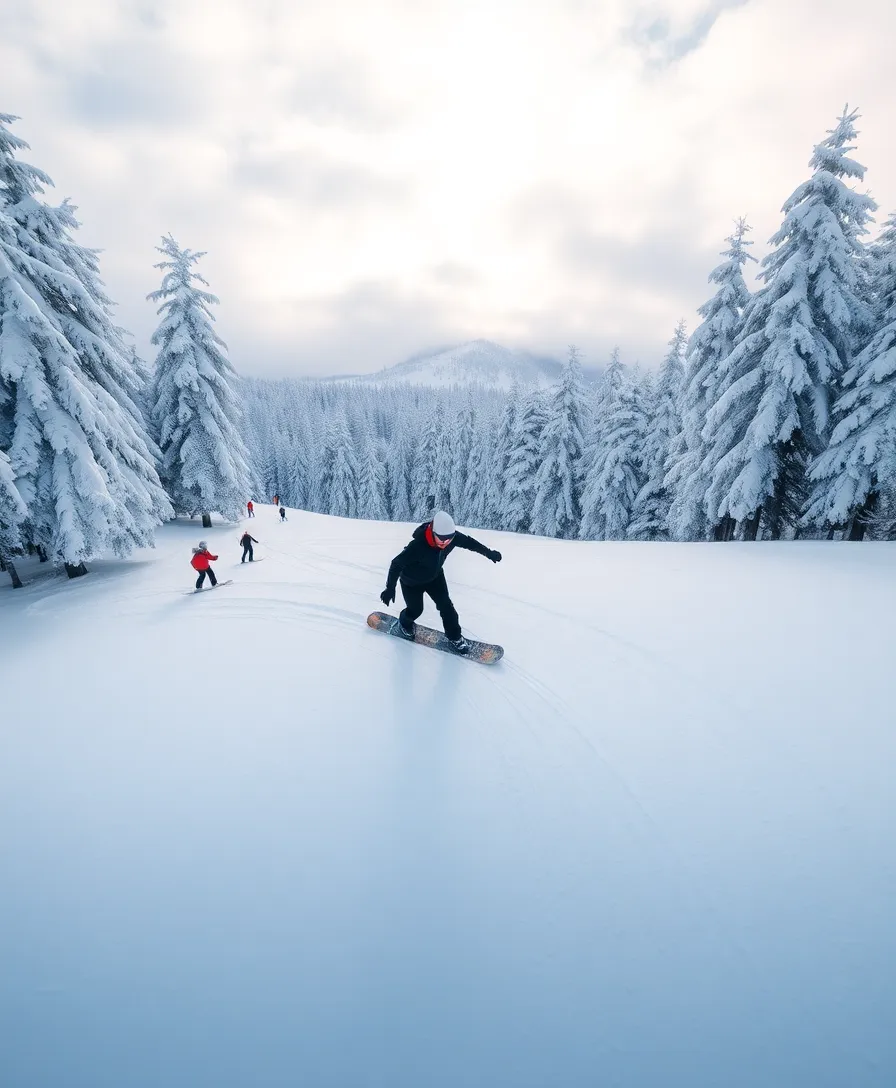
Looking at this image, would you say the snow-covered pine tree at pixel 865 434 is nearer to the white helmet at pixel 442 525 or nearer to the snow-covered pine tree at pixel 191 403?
the white helmet at pixel 442 525

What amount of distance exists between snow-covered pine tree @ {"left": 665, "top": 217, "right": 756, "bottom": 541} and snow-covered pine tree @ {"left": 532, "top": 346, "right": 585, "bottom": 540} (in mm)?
11235

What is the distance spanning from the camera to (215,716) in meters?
4.77

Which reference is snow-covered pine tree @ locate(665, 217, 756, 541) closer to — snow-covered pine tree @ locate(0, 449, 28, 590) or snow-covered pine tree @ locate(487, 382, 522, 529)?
snow-covered pine tree @ locate(487, 382, 522, 529)

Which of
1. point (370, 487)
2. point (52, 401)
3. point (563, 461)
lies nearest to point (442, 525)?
point (52, 401)

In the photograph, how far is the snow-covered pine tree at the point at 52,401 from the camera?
9.71m

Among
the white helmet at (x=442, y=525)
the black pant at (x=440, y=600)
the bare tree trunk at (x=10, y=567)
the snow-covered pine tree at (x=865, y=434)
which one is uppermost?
the snow-covered pine tree at (x=865, y=434)

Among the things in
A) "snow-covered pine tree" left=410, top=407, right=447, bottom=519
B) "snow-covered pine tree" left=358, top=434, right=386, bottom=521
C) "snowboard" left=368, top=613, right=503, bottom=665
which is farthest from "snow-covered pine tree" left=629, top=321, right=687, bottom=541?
"snow-covered pine tree" left=358, top=434, right=386, bottom=521

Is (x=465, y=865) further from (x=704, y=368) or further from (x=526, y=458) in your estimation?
(x=526, y=458)

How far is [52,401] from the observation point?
10.2 m

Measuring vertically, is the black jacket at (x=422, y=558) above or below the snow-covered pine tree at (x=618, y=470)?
below

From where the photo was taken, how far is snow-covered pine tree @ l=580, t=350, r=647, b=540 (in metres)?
25.4

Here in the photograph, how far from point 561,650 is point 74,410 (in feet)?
39.8

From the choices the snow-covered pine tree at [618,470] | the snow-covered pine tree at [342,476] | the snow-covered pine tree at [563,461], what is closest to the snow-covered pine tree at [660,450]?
the snow-covered pine tree at [618,470]

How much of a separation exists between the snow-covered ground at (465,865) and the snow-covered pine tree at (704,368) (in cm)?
1187
